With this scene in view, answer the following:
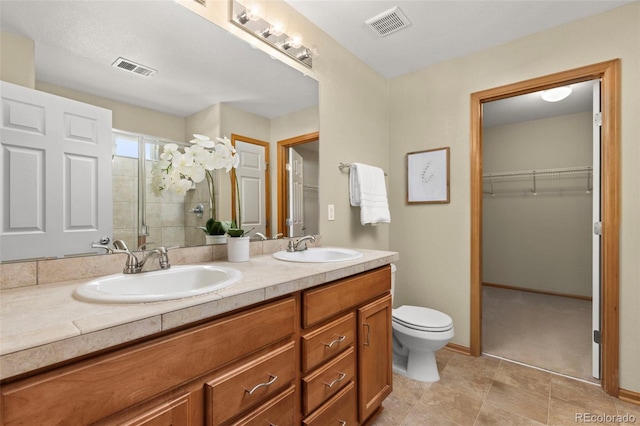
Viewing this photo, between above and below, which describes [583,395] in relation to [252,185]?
below

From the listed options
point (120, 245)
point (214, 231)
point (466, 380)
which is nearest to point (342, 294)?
point (214, 231)

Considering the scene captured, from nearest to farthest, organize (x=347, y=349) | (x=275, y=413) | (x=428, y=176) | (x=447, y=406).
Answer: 1. (x=275, y=413)
2. (x=347, y=349)
3. (x=447, y=406)
4. (x=428, y=176)

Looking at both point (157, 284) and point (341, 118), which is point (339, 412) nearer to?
point (157, 284)

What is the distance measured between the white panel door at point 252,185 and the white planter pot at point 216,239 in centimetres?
15

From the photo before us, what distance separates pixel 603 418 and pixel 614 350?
429mm

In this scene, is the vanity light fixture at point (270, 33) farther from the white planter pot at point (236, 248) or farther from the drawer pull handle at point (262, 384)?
the drawer pull handle at point (262, 384)

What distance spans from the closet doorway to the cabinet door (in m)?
1.62

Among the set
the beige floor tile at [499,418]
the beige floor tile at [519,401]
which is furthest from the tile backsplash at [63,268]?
the beige floor tile at [519,401]

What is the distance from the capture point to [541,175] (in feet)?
12.6

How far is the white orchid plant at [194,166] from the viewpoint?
1.24 m

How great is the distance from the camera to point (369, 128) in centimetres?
247

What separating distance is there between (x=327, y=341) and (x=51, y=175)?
1125 mm

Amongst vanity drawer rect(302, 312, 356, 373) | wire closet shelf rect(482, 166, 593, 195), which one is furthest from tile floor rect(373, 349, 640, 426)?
wire closet shelf rect(482, 166, 593, 195)

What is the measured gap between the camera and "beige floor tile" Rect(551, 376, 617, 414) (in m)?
1.65
